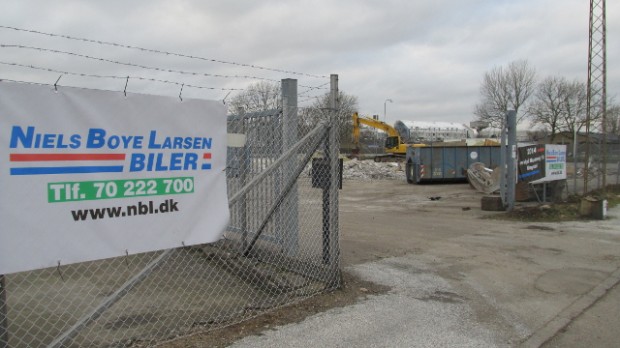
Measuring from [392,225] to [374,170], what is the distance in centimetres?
2346

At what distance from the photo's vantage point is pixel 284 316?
492cm

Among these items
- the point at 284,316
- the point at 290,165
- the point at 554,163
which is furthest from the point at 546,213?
the point at 284,316

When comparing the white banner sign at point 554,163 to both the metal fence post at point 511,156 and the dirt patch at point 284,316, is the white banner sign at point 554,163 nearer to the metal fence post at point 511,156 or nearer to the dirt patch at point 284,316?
the metal fence post at point 511,156

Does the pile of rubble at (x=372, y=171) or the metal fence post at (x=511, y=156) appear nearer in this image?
the metal fence post at (x=511, y=156)

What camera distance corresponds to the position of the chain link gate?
4461 mm

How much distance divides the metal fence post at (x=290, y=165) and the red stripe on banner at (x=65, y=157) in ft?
9.38

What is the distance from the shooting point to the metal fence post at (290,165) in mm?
6457

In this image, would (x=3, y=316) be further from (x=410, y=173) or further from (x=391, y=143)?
(x=391, y=143)

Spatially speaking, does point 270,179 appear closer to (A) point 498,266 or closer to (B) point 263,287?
(B) point 263,287

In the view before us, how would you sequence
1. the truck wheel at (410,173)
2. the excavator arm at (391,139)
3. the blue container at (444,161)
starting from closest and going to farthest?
the blue container at (444,161) < the truck wheel at (410,173) < the excavator arm at (391,139)

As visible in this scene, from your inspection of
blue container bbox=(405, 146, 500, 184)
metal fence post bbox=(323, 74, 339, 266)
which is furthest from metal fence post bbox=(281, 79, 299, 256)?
blue container bbox=(405, 146, 500, 184)

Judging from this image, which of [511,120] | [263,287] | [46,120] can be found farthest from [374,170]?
[46,120]

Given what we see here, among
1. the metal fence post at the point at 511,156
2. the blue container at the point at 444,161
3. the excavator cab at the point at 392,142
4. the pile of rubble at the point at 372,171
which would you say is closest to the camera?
the metal fence post at the point at 511,156

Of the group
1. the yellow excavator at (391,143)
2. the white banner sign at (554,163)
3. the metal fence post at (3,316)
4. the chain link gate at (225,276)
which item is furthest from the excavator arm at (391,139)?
the metal fence post at (3,316)
